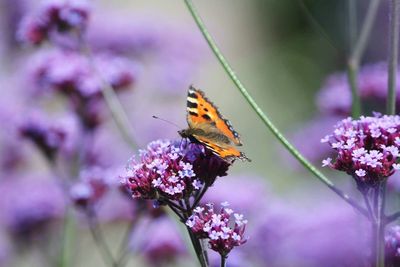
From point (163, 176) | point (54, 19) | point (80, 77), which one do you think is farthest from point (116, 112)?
point (163, 176)

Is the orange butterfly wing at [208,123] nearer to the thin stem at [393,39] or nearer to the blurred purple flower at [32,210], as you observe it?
the thin stem at [393,39]

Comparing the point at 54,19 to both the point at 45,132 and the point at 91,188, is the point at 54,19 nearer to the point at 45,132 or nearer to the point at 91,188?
the point at 45,132

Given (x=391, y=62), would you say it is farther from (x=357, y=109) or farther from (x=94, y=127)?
(x=94, y=127)

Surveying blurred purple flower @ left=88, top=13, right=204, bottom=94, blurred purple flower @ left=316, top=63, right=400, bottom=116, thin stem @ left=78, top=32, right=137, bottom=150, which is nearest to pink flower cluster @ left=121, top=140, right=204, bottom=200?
thin stem @ left=78, top=32, right=137, bottom=150

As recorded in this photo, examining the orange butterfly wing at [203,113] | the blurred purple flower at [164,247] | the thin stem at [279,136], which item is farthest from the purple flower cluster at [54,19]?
the thin stem at [279,136]

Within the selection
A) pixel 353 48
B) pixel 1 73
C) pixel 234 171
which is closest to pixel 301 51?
pixel 234 171

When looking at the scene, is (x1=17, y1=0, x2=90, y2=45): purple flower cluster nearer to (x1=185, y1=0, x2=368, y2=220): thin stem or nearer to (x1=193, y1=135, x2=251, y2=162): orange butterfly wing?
(x1=185, y1=0, x2=368, y2=220): thin stem
